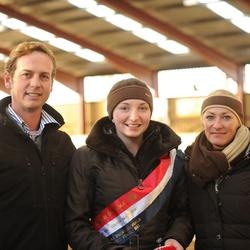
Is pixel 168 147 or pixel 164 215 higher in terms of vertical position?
pixel 168 147

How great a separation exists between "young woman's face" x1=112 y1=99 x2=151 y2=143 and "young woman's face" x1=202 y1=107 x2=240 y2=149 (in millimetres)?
370

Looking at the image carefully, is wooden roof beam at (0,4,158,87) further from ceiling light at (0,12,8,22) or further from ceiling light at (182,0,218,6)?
ceiling light at (182,0,218,6)

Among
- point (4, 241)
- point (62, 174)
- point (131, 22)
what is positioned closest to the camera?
point (4, 241)

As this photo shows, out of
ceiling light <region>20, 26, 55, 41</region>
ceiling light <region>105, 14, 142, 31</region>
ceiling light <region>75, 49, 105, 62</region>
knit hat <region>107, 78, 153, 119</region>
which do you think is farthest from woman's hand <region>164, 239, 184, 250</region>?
ceiling light <region>75, 49, 105, 62</region>

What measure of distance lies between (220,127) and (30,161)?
1.02 metres

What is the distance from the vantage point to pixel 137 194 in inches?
106

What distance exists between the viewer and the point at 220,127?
2.92 meters

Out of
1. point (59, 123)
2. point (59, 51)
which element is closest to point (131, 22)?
point (59, 51)

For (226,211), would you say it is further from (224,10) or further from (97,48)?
(97,48)

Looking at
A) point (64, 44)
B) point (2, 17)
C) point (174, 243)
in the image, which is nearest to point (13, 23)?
point (2, 17)

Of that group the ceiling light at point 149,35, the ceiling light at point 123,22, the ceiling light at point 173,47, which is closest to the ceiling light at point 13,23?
the ceiling light at point 123,22

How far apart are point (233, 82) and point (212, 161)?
14.8m

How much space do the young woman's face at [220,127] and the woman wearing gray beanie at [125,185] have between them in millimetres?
206

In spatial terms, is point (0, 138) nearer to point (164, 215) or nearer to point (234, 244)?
point (164, 215)
